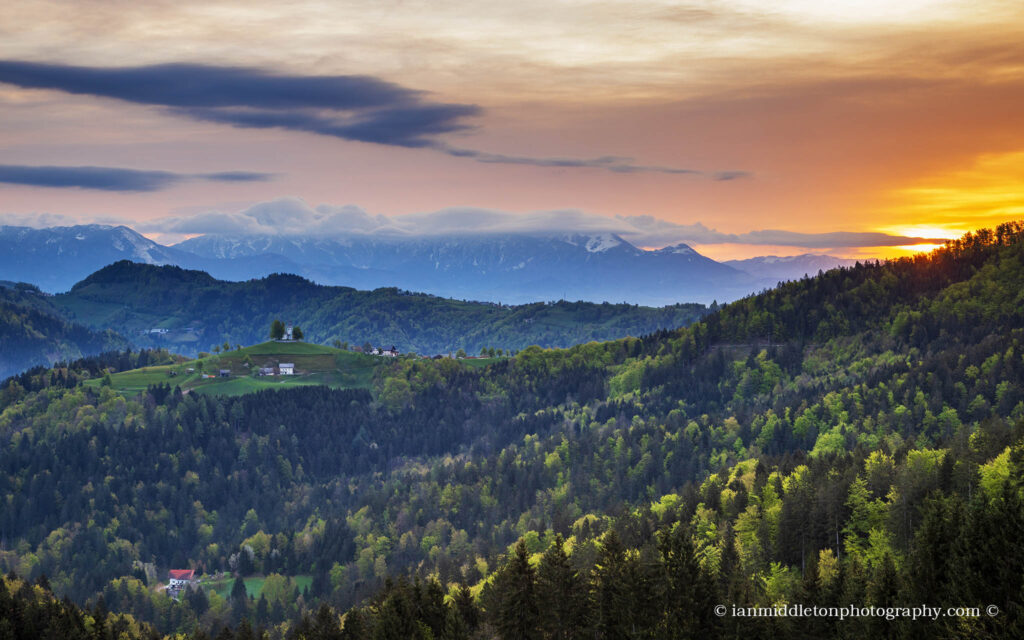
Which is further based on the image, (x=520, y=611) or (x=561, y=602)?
(x=561, y=602)

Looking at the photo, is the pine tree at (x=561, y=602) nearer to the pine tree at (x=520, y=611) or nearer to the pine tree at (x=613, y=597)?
the pine tree at (x=520, y=611)

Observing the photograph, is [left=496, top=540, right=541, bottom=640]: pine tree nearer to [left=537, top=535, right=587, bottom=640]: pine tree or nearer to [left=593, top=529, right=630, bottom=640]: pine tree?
[left=537, top=535, right=587, bottom=640]: pine tree

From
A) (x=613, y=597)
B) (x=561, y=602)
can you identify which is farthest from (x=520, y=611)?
(x=613, y=597)

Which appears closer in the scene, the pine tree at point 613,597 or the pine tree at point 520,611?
the pine tree at point 613,597

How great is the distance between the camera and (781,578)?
123375mm

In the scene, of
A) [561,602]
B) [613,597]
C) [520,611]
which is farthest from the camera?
[613,597]

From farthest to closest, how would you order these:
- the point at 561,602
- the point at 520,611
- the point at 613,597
→ the point at 613,597 → the point at 561,602 → the point at 520,611

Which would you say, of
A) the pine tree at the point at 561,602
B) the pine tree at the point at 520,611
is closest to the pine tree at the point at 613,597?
the pine tree at the point at 561,602

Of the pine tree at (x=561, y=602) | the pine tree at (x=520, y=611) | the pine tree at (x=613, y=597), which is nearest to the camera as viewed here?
the pine tree at (x=613, y=597)

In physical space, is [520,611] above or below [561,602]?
below

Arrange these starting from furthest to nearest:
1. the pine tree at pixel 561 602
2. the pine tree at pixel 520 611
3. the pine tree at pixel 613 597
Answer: the pine tree at pixel 561 602 < the pine tree at pixel 520 611 < the pine tree at pixel 613 597

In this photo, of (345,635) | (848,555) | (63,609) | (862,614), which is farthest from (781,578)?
(63,609)

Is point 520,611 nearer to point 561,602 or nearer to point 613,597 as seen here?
point 561,602

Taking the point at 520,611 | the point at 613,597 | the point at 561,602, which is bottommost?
the point at 520,611
